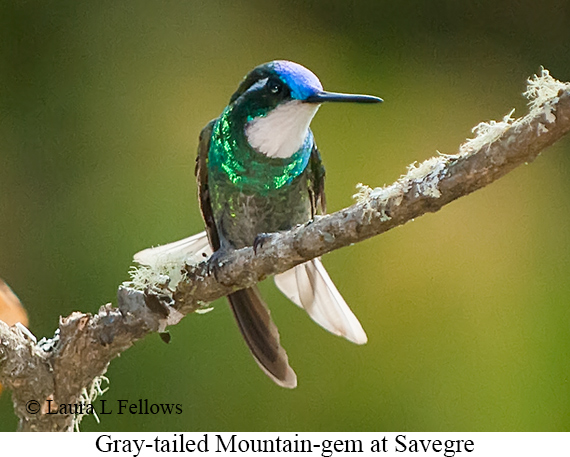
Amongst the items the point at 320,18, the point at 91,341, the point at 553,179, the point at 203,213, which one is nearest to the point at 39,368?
the point at 91,341

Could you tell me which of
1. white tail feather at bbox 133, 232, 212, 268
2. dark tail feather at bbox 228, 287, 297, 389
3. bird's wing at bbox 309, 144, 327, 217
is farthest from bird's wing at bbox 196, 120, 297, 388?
bird's wing at bbox 309, 144, 327, 217

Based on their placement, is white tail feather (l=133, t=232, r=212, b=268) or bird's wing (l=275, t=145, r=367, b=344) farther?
bird's wing (l=275, t=145, r=367, b=344)

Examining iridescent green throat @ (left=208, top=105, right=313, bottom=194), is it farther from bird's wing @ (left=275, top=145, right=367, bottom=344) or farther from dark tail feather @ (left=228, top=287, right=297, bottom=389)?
dark tail feather @ (left=228, top=287, right=297, bottom=389)

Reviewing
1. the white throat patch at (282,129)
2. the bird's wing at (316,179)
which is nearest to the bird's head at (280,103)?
the white throat patch at (282,129)

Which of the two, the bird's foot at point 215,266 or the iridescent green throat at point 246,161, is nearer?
the bird's foot at point 215,266

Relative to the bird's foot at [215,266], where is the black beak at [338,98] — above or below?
above

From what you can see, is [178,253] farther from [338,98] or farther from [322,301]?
[338,98]

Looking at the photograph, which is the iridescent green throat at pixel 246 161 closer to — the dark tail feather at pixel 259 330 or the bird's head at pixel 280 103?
the bird's head at pixel 280 103
